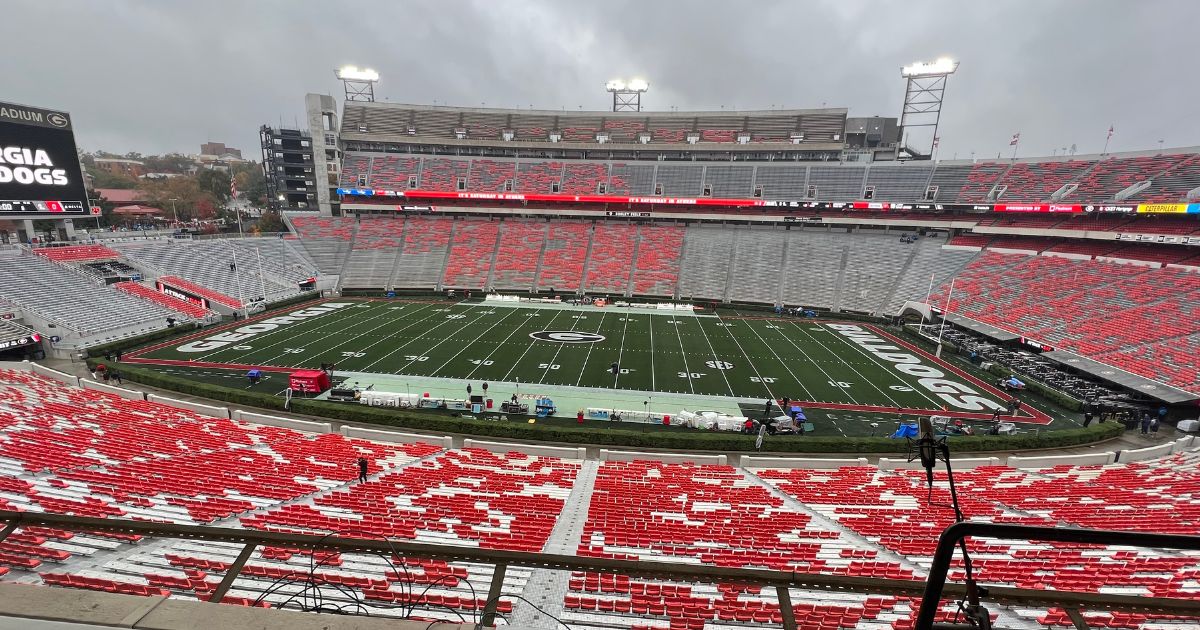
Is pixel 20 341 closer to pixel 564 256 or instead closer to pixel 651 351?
pixel 651 351

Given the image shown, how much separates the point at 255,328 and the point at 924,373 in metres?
49.6

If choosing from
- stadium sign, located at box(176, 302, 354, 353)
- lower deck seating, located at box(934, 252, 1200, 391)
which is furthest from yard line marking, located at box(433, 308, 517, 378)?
lower deck seating, located at box(934, 252, 1200, 391)

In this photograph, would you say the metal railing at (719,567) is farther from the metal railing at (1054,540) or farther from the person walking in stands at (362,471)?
the person walking in stands at (362,471)

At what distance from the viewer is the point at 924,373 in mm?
31406

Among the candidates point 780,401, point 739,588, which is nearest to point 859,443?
point 780,401

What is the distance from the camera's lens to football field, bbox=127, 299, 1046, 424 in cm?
2850

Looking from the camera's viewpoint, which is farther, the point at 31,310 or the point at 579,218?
the point at 579,218

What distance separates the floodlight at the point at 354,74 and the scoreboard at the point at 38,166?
1444 inches

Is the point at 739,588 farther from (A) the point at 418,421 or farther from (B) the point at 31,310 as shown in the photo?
(B) the point at 31,310

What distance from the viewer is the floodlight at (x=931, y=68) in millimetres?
53188

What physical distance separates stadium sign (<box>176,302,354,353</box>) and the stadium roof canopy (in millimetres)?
55350

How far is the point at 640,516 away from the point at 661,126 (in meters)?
64.2

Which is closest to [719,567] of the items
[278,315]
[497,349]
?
[497,349]

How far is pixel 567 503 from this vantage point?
13680 millimetres
